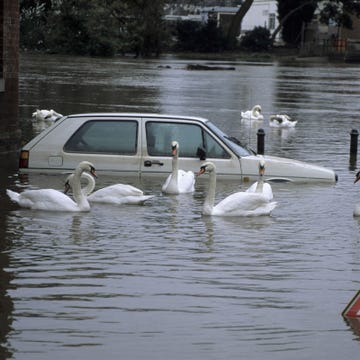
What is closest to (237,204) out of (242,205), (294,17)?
(242,205)

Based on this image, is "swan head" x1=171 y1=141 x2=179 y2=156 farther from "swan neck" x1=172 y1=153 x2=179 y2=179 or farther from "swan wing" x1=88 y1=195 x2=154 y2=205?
"swan wing" x1=88 y1=195 x2=154 y2=205

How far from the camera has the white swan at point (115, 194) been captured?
579 inches

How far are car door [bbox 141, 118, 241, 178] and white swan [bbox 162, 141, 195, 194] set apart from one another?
1.94ft

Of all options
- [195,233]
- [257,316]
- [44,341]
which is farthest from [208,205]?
[44,341]

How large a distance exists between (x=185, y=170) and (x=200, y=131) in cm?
66

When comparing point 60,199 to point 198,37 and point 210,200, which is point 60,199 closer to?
point 210,200

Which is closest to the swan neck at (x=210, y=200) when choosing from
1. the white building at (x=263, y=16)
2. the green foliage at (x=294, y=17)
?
the green foliage at (x=294, y=17)

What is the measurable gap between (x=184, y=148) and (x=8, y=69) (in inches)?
182

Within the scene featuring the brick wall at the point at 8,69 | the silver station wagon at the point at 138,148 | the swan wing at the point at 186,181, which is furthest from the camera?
the brick wall at the point at 8,69

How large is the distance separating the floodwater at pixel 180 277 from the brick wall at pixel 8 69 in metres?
1.19

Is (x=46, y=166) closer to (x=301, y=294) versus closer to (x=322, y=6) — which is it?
(x=301, y=294)

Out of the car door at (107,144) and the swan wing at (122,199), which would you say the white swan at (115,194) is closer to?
the swan wing at (122,199)

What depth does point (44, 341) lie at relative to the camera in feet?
27.2

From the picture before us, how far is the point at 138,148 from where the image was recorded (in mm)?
16812
